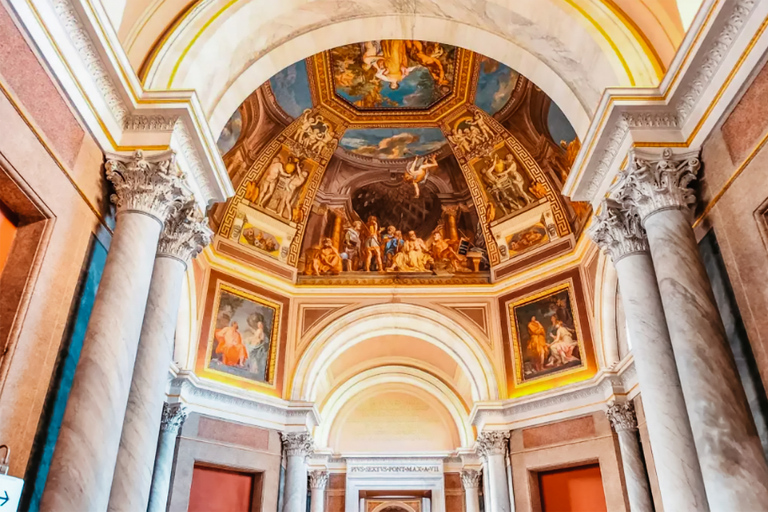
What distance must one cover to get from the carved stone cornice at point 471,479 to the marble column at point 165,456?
9.88 m

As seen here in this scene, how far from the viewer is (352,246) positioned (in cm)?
1592

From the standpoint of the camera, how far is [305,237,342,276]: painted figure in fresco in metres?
15.4

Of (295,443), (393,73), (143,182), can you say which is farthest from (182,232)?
(393,73)

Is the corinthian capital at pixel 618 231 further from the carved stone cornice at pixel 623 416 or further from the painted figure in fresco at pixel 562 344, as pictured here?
the painted figure in fresco at pixel 562 344

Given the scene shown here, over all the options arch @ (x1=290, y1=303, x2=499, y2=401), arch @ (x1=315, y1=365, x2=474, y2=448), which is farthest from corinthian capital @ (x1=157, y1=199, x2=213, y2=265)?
arch @ (x1=315, y1=365, x2=474, y2=448)

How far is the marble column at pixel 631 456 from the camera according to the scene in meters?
10.3

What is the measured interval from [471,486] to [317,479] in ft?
15.7

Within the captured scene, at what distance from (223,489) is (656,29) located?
11.2 m

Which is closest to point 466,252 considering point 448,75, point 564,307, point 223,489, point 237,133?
point 564,307

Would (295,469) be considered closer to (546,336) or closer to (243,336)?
(243,336)

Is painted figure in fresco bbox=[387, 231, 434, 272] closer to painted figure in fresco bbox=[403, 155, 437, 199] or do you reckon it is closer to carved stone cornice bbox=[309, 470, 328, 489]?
painted figure in fresco bbox=[403, 155, 437, 199]

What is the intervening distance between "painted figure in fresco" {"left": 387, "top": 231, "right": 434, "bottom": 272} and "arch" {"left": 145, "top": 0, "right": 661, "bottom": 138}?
303 inches

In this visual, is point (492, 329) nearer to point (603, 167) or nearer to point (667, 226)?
point (603, 167)

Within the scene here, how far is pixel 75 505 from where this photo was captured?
447 centimetres
